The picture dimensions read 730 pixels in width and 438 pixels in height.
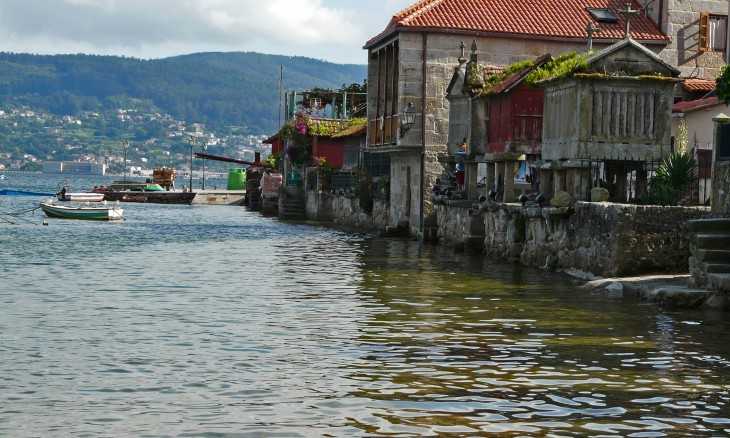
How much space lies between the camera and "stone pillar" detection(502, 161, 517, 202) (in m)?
35.0

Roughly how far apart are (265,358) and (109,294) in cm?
935

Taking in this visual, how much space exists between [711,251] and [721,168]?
1.83 m

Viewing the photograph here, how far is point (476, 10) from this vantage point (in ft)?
154

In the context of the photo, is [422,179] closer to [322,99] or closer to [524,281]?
[524,281]

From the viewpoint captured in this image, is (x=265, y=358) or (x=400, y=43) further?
(x=400, y=43)

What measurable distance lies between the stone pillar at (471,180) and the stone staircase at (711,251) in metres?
17.9

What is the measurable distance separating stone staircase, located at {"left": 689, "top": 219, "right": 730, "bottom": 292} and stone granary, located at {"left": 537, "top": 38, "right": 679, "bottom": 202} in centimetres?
692

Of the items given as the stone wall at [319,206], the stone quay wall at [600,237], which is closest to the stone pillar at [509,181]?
→ the stone quay wall at [600,237]

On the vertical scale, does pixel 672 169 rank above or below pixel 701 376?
above

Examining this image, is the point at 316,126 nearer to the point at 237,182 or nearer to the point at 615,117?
the point at 615,117

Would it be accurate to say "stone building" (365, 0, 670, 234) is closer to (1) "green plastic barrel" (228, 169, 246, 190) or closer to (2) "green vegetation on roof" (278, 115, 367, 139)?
(2) "green vegetation on roof" (278, 115, 367, 139)

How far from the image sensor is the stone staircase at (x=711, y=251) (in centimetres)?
2136

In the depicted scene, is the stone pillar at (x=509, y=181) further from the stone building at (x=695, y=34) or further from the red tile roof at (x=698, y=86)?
the stone building at (x=695, y=34)

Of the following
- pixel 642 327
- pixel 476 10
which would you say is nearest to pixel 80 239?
pixel 476 10
